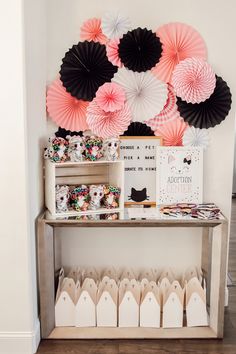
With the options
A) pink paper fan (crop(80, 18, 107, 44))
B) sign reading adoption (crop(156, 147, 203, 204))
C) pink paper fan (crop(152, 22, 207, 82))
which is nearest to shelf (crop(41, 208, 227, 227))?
sign reading adoption (crop(156, 147, 203, 204))

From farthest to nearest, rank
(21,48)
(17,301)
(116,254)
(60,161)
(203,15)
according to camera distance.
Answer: (116,254), (203,15), (60,161), (17,301), (21,48)

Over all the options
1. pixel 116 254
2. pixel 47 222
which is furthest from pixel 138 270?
pixel 47 222

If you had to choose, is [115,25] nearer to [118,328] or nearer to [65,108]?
[65,108]

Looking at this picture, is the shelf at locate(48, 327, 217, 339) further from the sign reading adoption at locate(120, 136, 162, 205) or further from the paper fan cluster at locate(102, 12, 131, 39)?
the paper fan cluster at locate(102, 12, 131, 39)

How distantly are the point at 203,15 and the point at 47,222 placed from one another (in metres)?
1.50

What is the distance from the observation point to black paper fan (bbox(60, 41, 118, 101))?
2.51 metres

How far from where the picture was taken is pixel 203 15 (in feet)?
8.27

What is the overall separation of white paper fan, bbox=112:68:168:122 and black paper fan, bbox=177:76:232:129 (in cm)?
12

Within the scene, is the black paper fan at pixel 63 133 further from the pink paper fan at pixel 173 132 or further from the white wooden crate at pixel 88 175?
the pink paper fan at pixel 173 132

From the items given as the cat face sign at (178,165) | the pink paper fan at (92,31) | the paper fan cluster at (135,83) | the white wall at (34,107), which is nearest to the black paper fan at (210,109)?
the paper fan cluster at (135,83)

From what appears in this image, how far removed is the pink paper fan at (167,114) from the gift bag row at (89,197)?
47cm

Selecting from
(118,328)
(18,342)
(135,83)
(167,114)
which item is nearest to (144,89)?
(135,83)

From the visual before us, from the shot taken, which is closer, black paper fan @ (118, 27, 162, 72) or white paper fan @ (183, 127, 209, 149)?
black paper fan @ (118, 27, 162, 72)

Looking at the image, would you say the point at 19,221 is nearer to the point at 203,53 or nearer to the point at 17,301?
the point at 17,301
